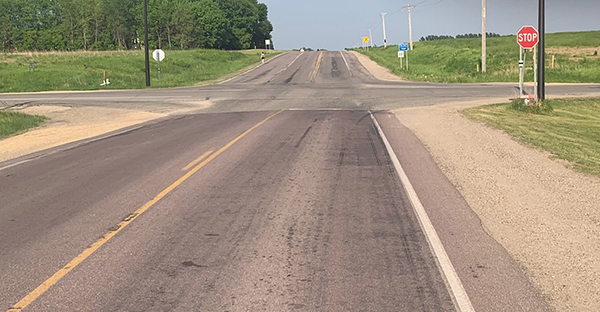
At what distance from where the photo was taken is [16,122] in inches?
799

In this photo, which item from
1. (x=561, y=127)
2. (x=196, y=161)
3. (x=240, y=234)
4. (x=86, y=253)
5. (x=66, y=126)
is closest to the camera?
(x=86, y=253)

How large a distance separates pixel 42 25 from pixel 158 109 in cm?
14426

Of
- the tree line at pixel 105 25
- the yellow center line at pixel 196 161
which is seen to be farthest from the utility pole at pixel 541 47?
the tree line at pixel 105 25

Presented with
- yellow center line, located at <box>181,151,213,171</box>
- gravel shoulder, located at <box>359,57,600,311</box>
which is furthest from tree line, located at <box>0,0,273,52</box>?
gravel shoulder, located at <box>359,57,600,311</box>

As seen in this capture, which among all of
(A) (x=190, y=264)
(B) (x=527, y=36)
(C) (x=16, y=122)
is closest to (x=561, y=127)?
(B) (x=527, y=36)

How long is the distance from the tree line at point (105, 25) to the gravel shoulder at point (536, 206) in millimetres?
123216

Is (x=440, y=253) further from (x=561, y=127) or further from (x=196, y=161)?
(x=561, y=127)

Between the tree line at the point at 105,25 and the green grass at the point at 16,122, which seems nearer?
the green grass at the point at 16,122

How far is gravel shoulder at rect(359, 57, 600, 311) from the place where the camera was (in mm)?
5355

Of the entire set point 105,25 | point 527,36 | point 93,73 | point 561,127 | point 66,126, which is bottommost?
point 561,127

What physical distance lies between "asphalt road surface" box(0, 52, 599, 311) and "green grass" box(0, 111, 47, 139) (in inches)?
254

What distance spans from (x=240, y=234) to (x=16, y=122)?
1631 cm

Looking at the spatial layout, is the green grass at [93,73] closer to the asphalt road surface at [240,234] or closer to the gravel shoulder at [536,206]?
the asphalt road surface at [240,234]

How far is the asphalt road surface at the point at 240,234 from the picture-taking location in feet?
16.5
